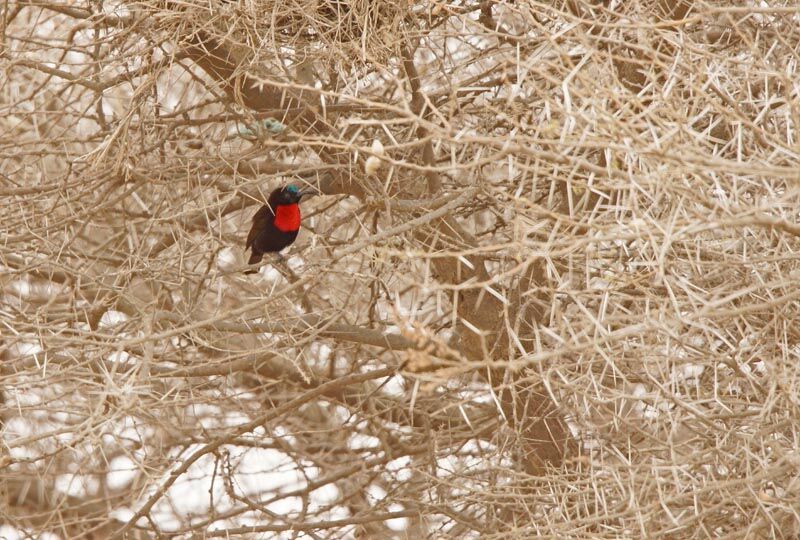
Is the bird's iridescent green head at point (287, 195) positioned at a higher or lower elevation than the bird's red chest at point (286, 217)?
higher

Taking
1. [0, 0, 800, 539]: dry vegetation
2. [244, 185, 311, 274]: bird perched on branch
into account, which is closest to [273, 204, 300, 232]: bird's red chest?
[244, 185, 311, 274]: bird perched on branch

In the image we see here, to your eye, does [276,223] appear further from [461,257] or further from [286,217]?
[461,257]

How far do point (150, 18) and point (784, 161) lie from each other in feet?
7.88

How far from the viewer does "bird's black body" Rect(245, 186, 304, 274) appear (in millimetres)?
5922

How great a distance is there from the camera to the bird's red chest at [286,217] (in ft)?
19.5

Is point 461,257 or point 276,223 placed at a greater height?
point 276,223

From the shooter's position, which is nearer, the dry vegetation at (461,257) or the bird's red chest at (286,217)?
the dry vegetation at (461,257)

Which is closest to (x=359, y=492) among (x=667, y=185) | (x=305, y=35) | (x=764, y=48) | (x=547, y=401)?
(x=547, y=401)

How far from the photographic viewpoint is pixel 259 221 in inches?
238

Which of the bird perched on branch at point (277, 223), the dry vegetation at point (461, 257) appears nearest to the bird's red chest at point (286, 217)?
the bird perched on branch at point (277, 223)

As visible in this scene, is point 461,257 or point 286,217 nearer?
point 461,257

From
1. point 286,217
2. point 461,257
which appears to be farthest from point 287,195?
point 461,257

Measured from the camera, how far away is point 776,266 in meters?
3.65

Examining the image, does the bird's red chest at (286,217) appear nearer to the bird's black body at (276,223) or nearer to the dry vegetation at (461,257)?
the bird's black body at (276,223)
